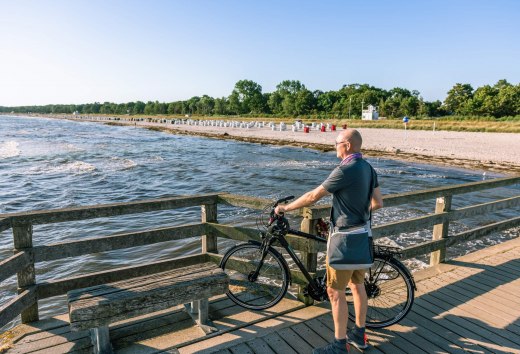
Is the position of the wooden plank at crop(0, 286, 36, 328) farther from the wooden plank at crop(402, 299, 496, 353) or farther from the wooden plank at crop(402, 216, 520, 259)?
the wooden plank at crop(402, 216, 520, 259)

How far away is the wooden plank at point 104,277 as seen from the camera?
422 centimetres

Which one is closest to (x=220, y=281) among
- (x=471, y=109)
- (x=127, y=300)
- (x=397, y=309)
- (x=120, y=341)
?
(x=127, y=300)

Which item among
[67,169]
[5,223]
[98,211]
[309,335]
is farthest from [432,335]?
[67,169]

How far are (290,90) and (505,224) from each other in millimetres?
168484

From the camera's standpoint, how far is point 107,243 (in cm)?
428

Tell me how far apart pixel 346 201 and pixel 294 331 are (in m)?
1.70

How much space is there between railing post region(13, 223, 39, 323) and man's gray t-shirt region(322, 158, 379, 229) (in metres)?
3.18

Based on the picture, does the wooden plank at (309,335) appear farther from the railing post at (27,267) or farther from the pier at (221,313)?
the railing post at (27,267)

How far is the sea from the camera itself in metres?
10.1

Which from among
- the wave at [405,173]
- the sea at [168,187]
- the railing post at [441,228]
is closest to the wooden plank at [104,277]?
the sea at [168,187]

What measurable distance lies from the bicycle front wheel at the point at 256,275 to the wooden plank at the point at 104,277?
602 mm

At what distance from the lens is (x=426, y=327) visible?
169 inches

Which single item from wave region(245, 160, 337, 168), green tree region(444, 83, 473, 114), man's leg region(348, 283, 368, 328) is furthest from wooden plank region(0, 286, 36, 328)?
green tree region(444, 83, 473, 114)

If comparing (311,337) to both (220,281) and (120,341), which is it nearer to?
(220,281)
